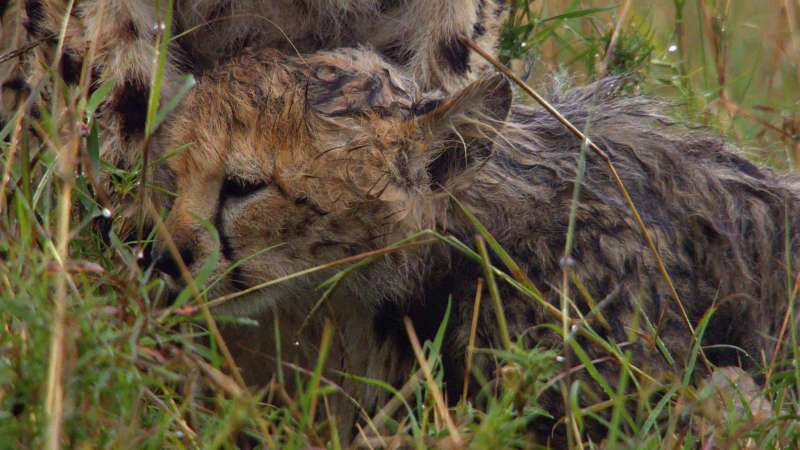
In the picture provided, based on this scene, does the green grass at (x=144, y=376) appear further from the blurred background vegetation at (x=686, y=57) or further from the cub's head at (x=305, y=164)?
the blurred background vegetation at (x=686, y=57)

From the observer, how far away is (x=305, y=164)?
2.98m

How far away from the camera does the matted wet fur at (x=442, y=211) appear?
2.99 meters

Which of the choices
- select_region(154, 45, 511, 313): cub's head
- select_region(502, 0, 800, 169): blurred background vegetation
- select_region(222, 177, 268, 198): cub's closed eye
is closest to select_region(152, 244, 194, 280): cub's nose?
select_region(154, 45, 511, 313): cub's head

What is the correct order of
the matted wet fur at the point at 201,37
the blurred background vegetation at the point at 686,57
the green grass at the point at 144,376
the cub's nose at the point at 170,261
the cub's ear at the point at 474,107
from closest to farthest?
the green grass at the point at 144,376, the cub's nose at the point at 170,261, the cub's ear at the point at 474,107, the matted wet fur at the point at 201,37, the blurred background vegetation at the point at 686,57

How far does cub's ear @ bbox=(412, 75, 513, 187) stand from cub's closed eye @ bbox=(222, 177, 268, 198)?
44 cm

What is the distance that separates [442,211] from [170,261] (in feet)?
2.40

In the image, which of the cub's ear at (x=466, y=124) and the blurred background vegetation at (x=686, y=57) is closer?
the cub's ear at (x=466, y=124)

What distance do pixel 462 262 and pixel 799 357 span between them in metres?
0.89

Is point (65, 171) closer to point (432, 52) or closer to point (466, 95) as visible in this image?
point (466, 95)

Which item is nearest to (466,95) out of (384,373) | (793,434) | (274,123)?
(274,123)

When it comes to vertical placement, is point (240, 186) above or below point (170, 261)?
above

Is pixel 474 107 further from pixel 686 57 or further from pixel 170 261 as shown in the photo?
pixel 686 57

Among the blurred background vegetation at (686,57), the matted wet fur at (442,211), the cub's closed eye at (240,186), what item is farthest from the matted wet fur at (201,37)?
the cub's closed eye at (240,186)

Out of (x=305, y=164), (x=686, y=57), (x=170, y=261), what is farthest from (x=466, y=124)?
(x=686, y=57)
